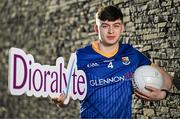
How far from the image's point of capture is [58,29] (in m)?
7.75

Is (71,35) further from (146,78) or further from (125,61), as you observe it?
(146,78)

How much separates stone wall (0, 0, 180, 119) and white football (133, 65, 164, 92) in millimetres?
654

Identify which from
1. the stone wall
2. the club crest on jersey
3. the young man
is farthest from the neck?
the stone wall

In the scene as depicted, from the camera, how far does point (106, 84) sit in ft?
15.8

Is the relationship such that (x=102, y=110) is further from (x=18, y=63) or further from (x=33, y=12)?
(x=33, y=12)

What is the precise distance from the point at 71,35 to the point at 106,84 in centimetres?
278

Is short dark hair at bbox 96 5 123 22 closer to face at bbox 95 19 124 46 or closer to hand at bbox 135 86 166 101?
face at bbox 95 19 124 46

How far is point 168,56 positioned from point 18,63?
209 cm

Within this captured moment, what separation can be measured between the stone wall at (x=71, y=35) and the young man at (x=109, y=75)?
30.3 inches

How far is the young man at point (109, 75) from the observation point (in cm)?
480

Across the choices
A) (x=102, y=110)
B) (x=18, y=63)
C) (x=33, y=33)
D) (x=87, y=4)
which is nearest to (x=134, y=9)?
(x=87, y=4)

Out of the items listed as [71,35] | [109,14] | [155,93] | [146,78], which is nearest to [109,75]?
[146,78]

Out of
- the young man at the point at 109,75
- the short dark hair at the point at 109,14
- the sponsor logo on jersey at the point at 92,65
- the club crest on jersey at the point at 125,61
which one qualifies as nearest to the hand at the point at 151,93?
the young man at the point at 109,75

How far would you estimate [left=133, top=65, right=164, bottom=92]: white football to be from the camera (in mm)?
4648
